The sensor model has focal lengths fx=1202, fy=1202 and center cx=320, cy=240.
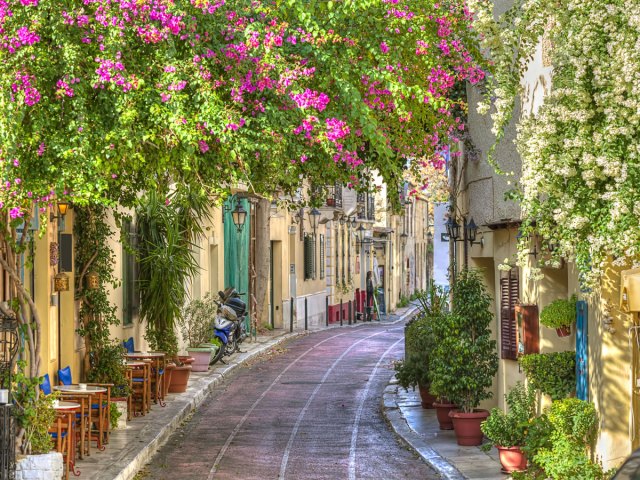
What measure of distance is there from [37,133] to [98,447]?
5.38 metres

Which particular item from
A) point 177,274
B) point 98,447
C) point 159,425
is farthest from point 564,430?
point 177,274

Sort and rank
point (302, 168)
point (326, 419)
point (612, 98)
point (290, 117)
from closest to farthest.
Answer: point (612, 98) → point (290, 117) → point (302, 168) → point (326, 419)

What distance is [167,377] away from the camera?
20.1m

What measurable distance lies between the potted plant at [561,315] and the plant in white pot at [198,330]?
41.6ft

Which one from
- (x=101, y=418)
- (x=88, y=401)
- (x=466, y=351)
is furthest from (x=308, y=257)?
(x=88, y=401)

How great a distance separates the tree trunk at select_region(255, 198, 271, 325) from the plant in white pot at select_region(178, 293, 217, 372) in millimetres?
10373

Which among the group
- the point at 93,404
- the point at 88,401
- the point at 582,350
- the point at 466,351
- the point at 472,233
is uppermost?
the point at 472,233

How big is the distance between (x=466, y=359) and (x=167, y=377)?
684cm

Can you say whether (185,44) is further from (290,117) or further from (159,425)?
(159,425)

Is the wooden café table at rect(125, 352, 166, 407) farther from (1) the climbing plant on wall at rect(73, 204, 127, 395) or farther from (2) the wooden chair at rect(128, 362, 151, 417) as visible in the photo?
(1) the climbing plant on wall at rect(73, 204, 127, 395)

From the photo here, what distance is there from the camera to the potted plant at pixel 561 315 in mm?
12250

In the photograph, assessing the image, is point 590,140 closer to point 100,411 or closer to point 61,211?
point 100,411

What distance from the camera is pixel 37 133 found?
10273mm

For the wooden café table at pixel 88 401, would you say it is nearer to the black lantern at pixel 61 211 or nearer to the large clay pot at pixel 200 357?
the black lantern at pixel 61 211
